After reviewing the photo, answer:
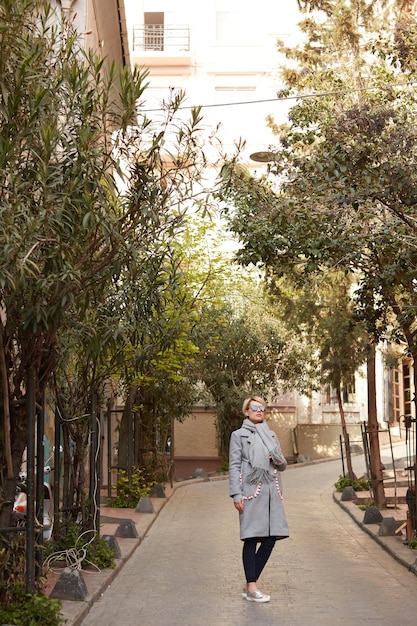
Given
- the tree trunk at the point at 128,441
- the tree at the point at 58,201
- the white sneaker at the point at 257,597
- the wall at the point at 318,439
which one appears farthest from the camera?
the wall at the point at 318,439

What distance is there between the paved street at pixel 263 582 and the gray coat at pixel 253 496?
2.39ft

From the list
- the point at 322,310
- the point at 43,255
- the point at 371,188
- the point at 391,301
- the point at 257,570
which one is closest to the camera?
the point at 43,255

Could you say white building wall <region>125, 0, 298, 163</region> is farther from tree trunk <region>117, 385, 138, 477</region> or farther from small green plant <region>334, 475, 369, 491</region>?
tree trunk <region>117, 385, 138, 477</region>

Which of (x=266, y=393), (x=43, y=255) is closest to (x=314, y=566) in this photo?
(x=43, y=255)

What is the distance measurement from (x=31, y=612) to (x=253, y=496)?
2585 mm

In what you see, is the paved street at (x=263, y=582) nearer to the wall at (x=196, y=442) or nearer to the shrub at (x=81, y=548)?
the shrub at (x=81, y=548)

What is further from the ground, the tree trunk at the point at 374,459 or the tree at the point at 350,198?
the tree at the point at 350,198

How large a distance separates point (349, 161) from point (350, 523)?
305 inches

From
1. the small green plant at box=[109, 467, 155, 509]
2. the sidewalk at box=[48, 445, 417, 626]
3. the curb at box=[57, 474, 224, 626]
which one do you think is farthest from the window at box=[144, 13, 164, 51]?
the curb at box=[57, 474, 224, 626]

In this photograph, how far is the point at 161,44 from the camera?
46531 millimetres

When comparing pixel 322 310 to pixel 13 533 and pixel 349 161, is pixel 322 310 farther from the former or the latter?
pixel 13 533

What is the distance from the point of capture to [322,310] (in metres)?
23.1

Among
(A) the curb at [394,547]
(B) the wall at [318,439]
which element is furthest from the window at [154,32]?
(A) the curb at [394,547]

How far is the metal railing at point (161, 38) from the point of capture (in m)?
46.2
